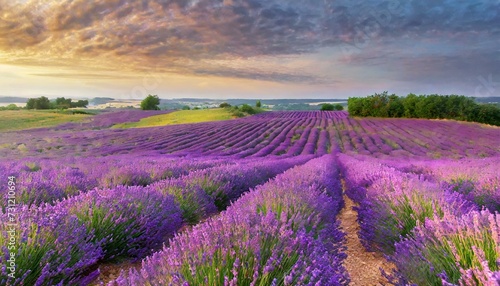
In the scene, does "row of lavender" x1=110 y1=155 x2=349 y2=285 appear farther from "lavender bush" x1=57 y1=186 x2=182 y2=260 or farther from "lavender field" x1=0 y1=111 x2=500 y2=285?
"lavender bush" x1=57 y1=186 x2=182 y2=260

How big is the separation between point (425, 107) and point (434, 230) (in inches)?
1788

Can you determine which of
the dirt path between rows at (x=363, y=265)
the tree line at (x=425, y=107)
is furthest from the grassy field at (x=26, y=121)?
the tree line at (x=425, y=107)

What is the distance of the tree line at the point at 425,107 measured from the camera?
3738cm

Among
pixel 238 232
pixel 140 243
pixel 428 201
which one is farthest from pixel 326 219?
pixel 140 243

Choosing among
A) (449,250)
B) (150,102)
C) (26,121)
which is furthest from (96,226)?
(150,102)

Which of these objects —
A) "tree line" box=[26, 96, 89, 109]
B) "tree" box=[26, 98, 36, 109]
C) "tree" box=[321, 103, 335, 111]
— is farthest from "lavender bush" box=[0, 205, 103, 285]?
"tree" box=[321, 103, 335, 111]

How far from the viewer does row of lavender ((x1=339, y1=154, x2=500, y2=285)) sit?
5.92ft

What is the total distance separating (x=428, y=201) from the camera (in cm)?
338

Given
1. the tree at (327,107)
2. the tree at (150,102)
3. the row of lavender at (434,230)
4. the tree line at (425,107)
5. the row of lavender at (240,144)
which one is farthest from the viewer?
the tree at (327,107)

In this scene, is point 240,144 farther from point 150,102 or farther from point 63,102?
point 63,102

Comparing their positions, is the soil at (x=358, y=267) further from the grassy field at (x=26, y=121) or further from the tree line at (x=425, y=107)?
the tree line at (x=425, y=107)

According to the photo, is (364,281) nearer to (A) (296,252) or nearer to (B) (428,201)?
(B) (428,201)

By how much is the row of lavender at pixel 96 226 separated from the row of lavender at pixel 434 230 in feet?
7.04

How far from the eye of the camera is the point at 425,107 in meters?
41.5
